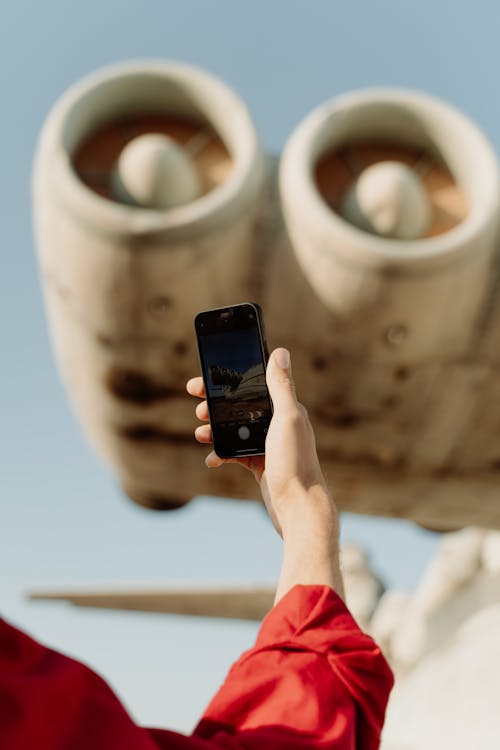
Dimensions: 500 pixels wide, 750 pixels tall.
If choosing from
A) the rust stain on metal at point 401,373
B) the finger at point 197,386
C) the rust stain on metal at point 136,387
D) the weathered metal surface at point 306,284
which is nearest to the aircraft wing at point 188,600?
the weathered metal surface at point 306,284

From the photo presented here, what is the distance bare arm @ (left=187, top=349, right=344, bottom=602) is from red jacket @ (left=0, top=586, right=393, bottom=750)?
4 cm

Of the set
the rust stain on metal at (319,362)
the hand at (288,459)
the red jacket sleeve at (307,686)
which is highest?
the hand at (288,459)

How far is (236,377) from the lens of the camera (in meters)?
1.61

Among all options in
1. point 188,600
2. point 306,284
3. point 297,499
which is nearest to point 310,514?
point 297,499

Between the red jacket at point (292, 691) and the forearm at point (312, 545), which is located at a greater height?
the forearm at point (312, 545)

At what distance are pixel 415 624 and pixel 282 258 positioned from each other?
10855mm

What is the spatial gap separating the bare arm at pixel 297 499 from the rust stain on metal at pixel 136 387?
405 cm

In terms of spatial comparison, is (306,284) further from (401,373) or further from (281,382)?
(281,382)

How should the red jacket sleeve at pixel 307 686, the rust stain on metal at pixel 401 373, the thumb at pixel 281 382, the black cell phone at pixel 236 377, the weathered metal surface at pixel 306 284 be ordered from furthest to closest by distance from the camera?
the rust stain on metal at pixel 401 373 < the weathered metal surface at pixel 306 284 < the black cell phone at pixel 236 377 < the thumb at pixel 281 382 < the red jacket sleeve at pixel 307 686

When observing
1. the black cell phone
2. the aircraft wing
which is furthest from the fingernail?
the aircraft wing

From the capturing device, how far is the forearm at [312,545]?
1169 mm

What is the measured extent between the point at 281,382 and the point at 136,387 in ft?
13.7

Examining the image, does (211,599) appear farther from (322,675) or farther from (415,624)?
(322,675)

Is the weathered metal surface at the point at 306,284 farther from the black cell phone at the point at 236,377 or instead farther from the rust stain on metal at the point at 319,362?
the black cell phone at the point at 236,377
